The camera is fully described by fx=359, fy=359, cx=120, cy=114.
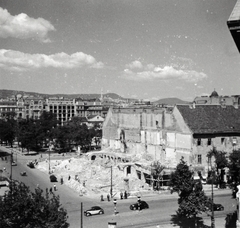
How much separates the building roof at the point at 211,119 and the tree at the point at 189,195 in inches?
923

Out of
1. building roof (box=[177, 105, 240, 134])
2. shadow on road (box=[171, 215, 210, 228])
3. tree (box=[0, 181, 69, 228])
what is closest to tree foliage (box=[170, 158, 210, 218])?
A: shadow on road (box=[171, 215, 210, 228])

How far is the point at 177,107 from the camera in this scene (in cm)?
5547

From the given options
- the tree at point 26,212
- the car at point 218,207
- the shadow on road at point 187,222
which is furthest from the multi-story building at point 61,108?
the tree at point 26,212

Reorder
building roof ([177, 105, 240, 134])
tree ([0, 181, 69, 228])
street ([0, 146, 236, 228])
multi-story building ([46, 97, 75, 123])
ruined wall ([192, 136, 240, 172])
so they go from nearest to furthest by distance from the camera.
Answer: tree ([0, 181, 69, 228]) < street ([0, 146, 236, 228]) < ruined wall ([192, 136, 240, 172]) < building roof ([177, 105, 240, 134]) < multi-story building ([46, 97, 75, 123])

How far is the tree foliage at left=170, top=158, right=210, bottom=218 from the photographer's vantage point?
2808 cm

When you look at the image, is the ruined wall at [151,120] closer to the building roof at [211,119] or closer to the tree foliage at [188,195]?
the building roof at [211,119]

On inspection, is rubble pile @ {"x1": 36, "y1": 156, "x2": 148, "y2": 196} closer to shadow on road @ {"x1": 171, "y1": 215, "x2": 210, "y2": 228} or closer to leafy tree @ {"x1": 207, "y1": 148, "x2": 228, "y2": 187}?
leafy tree @ {"x1": 207, "y1": 148, "x2": 228, "y2": 187}

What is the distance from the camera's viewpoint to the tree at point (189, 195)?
28.1m

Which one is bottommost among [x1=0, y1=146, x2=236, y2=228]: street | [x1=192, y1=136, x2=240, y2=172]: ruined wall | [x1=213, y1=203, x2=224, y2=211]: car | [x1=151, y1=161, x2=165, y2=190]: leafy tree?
[x1=0, y1=146, x2=236, y2=228]: street

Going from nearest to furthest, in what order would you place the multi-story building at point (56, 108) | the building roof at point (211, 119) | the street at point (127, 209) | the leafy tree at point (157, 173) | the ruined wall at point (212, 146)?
the street at point (127, 209)
the leafy tree at point (157, 173)
the ruined wall at point (212, 146)
the building roof at point (211, 119)
the multi-story building at point (56, 108)

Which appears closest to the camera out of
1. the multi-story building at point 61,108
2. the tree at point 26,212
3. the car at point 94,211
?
the tree at point 26,212

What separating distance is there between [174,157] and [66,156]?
31.2 m

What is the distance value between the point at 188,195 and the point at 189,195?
0.14 metres

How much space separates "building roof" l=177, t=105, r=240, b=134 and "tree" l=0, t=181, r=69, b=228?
33.8 metres
